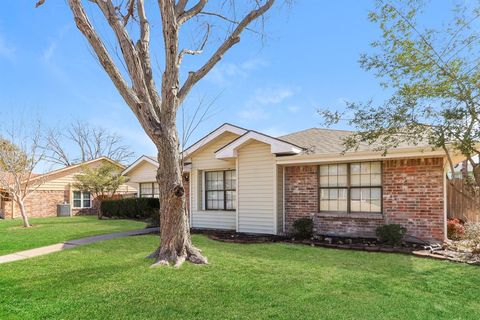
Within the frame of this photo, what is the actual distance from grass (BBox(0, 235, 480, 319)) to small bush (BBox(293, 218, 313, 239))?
8.64ft

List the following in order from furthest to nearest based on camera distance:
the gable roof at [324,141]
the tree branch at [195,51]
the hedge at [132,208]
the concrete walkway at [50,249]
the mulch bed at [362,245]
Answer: the hedge at [132,208]
the gable roof at [324,141]
the concrete walkway at [50,249]
the mulch bed at [362,245]
the tree branch at [195,51]

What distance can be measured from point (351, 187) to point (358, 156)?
1.19m

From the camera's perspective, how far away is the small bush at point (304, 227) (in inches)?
449

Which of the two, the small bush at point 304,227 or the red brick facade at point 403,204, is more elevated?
the red brick facade at point 403,204

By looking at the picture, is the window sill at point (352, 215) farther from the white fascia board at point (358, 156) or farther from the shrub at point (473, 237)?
the shrub at point (473, 237)

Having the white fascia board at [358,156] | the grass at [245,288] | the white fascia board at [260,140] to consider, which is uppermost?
the white fascia board at [260,140]

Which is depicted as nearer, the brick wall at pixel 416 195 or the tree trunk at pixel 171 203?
the tree trunk at pixel 171 203

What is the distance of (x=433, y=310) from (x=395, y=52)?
17.1ft

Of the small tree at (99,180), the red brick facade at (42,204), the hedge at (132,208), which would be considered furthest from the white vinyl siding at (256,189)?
the red brick facade at (42,204)

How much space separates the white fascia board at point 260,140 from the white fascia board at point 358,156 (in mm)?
323

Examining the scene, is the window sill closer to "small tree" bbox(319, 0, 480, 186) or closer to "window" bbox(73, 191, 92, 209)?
"small tree" bbox(319, 0, 480, 186)

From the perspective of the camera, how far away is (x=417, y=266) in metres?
7.45

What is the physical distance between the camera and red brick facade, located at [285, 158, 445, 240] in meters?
9.81

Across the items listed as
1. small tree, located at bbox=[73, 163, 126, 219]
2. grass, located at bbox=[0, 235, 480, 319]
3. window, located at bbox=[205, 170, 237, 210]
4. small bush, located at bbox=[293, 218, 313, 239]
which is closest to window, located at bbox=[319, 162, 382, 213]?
small bush, located at bbox=[293, 218, 313, 239]
